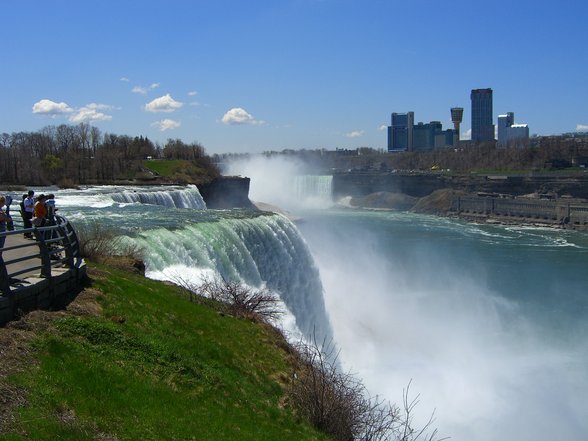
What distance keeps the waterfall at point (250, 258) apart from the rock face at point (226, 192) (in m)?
37.6

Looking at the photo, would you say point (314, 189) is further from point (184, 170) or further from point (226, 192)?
point (226, 192)

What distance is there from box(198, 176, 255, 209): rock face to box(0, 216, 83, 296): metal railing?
50.6 meters

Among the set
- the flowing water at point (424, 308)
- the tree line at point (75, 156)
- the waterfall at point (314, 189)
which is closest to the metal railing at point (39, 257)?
the flowing water at point (424, 308)

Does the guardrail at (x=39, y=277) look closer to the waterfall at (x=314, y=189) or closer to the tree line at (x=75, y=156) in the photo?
the tree line at (x=75, y=156)

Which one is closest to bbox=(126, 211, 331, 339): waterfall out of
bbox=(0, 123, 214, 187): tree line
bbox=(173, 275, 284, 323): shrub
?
bbox=(173, 275, 284, 323): shrub

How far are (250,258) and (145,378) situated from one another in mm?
12178

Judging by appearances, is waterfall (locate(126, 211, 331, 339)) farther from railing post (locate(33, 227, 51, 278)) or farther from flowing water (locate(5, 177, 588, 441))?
railing post (locate(33, 227, 51, 278))

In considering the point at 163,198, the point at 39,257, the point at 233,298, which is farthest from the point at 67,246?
the point at 163,198

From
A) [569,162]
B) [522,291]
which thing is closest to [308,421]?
[522,291]

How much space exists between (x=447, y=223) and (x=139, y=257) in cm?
6036

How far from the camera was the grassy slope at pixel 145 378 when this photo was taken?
5145mm

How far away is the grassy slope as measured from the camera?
514 cm

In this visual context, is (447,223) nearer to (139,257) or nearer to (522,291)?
(522,291)

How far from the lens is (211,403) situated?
6730 mm
